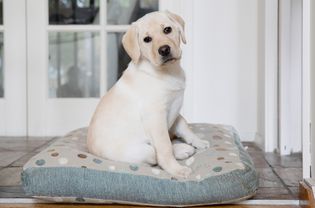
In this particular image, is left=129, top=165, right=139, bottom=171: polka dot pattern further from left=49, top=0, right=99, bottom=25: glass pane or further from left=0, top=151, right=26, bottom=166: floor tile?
left=49, top=0, right=99, bottom=25: glass pane

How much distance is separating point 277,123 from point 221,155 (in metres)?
0.96

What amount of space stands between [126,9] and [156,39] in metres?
1.66

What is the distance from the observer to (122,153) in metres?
1.59

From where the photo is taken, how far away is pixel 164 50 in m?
1.52

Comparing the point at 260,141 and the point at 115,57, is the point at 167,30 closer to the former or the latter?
the point at 260,141

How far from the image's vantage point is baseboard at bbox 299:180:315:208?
1.30m

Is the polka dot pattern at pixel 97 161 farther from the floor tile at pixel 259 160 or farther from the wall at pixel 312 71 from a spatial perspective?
the floor tile at pixel 259 160

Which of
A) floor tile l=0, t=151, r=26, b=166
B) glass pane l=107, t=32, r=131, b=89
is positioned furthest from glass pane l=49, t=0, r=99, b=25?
floor tile l=0, t=151, r=26, b=166

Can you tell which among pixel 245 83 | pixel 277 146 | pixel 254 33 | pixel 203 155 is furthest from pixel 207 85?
pixel 203 155

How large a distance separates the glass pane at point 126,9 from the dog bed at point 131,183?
1781 millimetres

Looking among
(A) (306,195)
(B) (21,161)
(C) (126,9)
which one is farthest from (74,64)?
(A) (306,195)

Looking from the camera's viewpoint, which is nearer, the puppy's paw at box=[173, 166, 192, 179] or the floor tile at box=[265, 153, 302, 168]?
the puppy's paw at box=[173, 166, 192, 179]

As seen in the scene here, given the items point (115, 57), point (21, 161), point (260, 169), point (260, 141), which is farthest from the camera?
point (115, 57)

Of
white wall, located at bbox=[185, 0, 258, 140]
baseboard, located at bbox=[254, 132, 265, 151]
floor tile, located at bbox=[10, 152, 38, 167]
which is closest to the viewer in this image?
floor tile, located at bbox=[10, 152, 38, 167]
